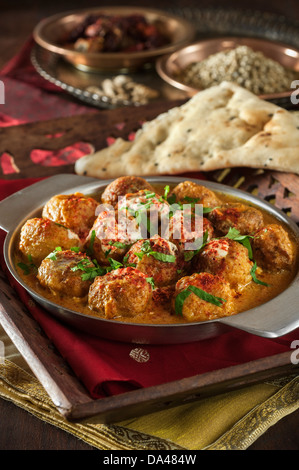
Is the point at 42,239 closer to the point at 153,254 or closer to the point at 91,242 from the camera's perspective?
the point at 91,242

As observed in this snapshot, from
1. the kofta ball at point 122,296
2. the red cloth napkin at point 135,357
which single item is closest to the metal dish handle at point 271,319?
the red cloth napkin at point 135,357

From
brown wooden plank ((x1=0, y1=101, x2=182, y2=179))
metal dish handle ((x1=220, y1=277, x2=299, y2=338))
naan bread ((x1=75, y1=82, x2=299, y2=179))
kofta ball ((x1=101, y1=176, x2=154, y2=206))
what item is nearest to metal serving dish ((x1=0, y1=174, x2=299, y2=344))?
metal dish handle ((x1=220, y1=277, x2=299, y2=338))

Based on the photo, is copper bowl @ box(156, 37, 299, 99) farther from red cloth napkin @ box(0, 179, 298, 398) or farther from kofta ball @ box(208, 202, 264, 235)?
red cloth napkin @ box(0, 179, 298, 398)

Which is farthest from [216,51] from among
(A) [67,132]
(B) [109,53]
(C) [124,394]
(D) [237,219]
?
(C) [124,394]

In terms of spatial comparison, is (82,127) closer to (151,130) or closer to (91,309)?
(151,130)

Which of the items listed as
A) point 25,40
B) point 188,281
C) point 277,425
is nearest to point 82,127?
point 188,281
